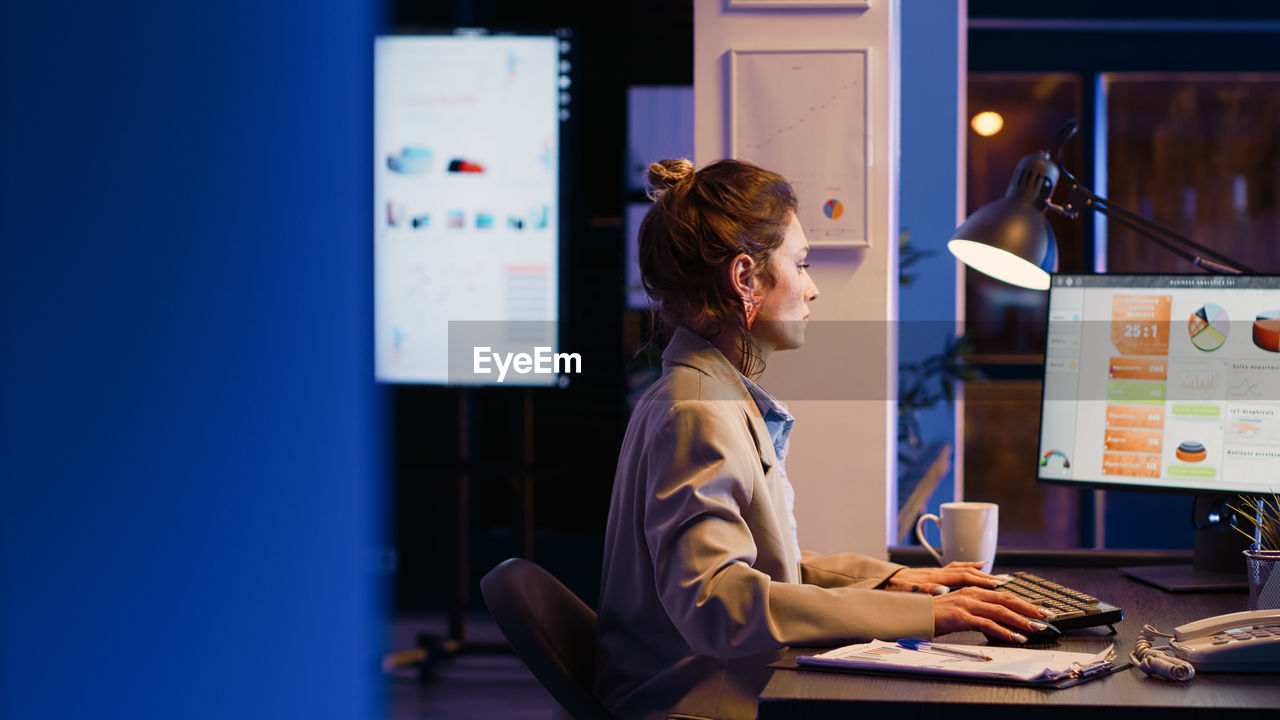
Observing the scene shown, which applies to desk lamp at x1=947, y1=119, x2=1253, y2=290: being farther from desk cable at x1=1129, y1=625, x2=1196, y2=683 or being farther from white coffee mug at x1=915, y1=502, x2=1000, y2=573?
desk cable at x1=1129, y1=625, x2=1196, y2=683

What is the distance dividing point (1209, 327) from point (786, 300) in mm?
731

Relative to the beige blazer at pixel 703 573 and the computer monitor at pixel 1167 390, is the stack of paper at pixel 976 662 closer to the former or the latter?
the beige blazer at pixel 703 573

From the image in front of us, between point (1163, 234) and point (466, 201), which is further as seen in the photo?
point (466, 201)

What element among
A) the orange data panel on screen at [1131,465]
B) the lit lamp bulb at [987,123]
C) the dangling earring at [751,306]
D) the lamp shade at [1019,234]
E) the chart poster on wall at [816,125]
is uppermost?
the lit lamp bulb at [987,123]

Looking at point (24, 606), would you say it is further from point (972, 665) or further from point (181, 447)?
point (972, 665)

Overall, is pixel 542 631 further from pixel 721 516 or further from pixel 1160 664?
pixel 1160 664

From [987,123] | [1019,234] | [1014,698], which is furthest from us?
[987,123]

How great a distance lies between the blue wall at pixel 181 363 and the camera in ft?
4.26

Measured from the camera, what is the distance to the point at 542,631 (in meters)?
1.46

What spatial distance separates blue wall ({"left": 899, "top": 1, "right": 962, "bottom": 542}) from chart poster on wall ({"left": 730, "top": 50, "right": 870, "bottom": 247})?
183 cm

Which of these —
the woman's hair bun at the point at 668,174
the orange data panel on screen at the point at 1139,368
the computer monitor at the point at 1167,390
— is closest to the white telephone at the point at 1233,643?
the computer monitor at the point at 1167,390

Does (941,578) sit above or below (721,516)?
below

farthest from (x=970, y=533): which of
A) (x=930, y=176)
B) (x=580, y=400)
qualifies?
(x=580, y=400)

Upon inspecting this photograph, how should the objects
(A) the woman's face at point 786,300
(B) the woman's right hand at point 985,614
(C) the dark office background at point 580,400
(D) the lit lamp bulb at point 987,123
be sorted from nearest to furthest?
(B) the woman's right hand at point 985,614, (A) the woman's face at point 786,300, (C) the dark office background at point 580,400, (D) the lit lamp bulb at point 987,123
